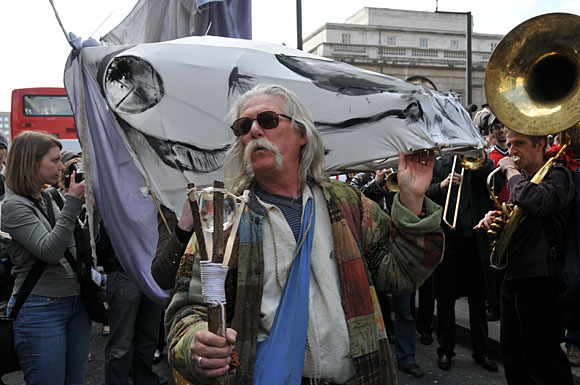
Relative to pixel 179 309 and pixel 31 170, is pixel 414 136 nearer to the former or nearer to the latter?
pixel 179 309

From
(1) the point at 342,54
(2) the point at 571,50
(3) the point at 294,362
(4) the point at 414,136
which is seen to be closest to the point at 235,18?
(4) the point at 414,136

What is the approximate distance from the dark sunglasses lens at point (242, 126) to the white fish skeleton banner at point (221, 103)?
48cm


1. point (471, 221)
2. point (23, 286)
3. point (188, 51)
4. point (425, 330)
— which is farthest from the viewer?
point (425, 330)

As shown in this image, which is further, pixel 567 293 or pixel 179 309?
pixel 567 293

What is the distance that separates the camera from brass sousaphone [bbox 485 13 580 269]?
3.59 metres

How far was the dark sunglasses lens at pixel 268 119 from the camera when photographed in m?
1.93

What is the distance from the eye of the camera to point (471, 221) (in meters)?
4.89

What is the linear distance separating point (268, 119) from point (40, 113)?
1600 centimetres

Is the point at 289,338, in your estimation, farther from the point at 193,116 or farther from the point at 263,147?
the point at 193,116

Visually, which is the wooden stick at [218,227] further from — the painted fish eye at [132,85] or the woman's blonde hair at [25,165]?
the woman's blonde hair at [25,165]

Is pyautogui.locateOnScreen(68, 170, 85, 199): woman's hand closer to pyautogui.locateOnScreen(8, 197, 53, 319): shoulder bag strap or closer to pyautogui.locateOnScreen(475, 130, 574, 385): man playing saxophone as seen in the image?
pyautogui.locateOnScreen(8, 197, 53, 319): shoulder bag strap

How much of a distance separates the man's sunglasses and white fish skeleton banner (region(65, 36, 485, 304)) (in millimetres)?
442

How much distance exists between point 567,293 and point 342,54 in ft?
84.0

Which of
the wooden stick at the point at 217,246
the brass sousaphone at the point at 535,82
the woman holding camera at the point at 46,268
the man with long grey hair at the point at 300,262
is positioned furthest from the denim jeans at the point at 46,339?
the brass sousaphone at the point at 535,82
